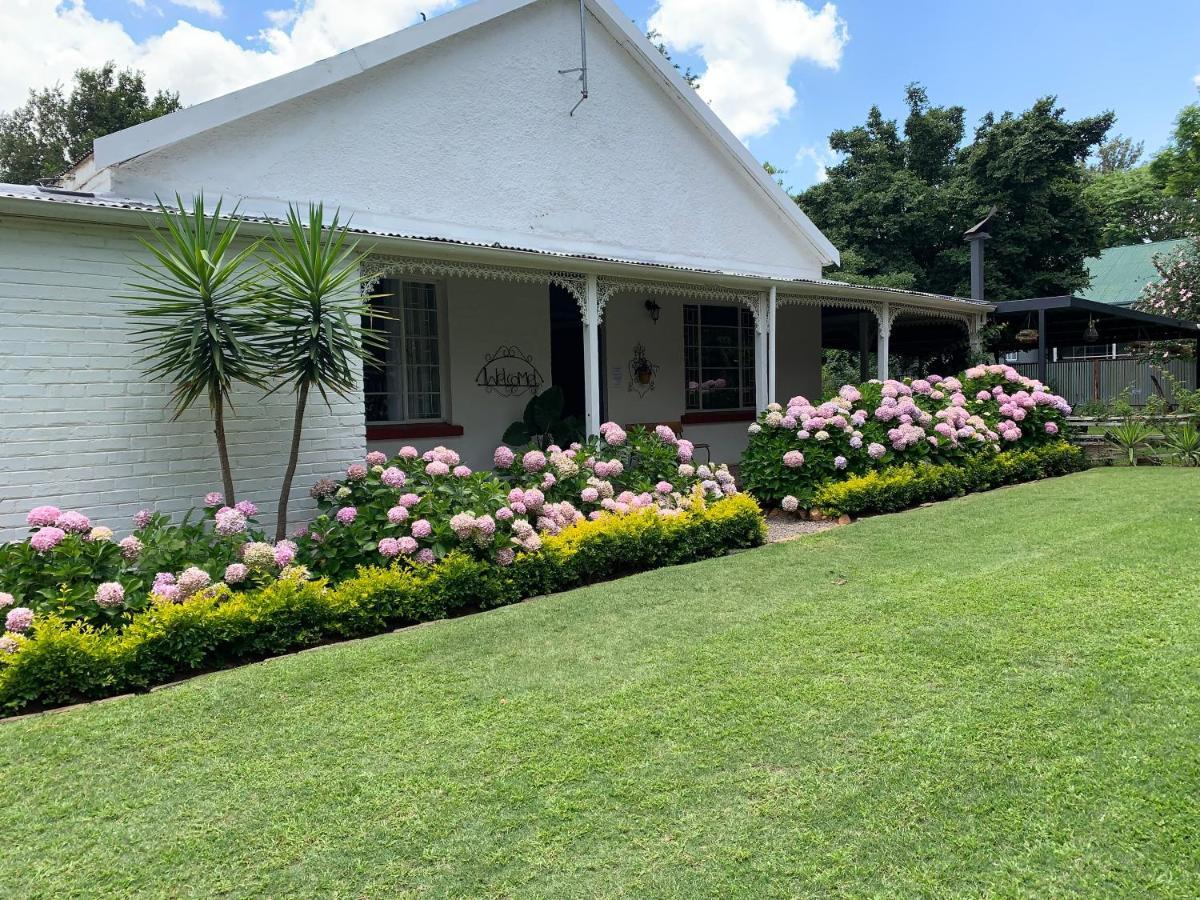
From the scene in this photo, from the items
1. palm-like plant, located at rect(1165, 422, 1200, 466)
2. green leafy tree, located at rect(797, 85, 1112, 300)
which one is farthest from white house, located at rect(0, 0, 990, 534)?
green leafy tree, located at rect(797, 85, 1112, 300)

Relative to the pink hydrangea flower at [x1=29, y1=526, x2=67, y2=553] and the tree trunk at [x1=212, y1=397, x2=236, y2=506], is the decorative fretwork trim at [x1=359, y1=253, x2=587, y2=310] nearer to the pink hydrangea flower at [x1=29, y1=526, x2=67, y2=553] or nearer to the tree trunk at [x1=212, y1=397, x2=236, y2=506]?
the tree trunk at [x1=212, y1=397, x2=236, y2=506]

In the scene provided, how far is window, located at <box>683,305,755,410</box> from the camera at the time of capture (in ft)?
39.8

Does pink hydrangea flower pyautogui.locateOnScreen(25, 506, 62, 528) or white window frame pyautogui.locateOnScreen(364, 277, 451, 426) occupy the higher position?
white window frame pyautogui.locateOnScreen(364, 277, 451, 426)

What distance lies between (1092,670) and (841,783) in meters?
1.79

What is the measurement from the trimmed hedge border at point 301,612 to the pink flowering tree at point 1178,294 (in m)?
16.0

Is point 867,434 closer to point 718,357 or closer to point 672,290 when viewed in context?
point 672,290

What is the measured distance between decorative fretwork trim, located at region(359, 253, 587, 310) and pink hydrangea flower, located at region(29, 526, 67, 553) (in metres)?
2.92

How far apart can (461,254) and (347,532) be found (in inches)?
115

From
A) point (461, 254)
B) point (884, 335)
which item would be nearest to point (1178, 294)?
point (884, 335)

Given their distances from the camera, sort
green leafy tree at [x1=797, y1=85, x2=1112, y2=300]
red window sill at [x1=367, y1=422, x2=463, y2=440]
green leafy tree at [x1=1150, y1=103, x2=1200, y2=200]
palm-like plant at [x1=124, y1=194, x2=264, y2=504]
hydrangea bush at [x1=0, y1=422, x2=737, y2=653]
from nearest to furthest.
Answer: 1. hydrangea bush at [x1=0, y1=422, x2=737, y2=653]
2. palm-like plant at [x1=124, y1=194, x2=264, y2=504]
3. red window sill at [x1=367, y1=422, x2=463, y2=440]
4. green leafy tree at [x1=1150, y1=103, x2=1200, y2=200]
5. green leafy tree at [x1=797, y1=85, x2=1112, y2=300]

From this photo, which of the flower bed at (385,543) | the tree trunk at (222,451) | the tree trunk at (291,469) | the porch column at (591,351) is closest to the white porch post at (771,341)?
the flower bed at (385,543)

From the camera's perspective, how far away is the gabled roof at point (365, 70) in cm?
690

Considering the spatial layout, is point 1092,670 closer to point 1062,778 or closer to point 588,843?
point 1062,778

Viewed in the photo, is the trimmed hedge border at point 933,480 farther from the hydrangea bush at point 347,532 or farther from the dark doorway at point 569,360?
the dark doorway at point 569,360
